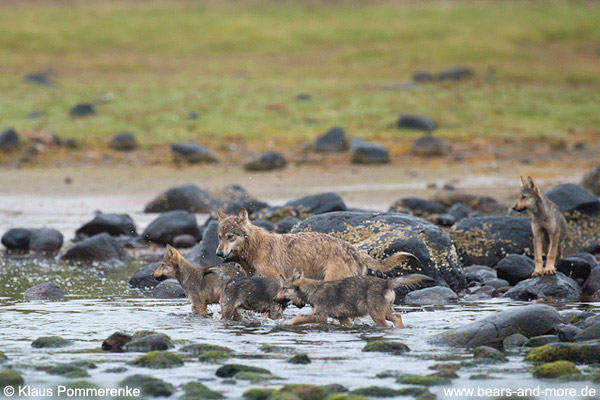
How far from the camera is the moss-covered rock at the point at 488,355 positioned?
9469mm

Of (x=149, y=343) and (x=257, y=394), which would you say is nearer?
(x=257, y=394)

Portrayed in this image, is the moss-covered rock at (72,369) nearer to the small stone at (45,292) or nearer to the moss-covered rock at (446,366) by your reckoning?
the moss-covered rock at (446,366)

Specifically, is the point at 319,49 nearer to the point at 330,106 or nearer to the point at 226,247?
the point at 330,106

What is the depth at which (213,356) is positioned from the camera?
9641 mm

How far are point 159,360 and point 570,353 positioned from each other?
4.21 meters

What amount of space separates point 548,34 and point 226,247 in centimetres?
7961

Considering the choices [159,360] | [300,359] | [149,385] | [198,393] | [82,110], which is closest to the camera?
[198,393]

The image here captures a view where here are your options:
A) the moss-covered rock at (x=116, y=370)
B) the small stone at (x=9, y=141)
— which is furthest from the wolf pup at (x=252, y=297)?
the small stone at (x=9, y=141)

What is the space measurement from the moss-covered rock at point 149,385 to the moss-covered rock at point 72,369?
0.54 meters

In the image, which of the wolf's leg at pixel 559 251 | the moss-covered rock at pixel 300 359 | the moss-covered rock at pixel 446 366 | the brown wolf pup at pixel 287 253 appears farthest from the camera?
the wolf's leg at pixel 559 251

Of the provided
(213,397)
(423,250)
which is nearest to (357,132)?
(423,250)

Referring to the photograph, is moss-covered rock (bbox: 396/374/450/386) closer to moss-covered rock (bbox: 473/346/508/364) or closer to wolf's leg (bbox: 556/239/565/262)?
moss-covered rock (bbox: 473/346/508/364)

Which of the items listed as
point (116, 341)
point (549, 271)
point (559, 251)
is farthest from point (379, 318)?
point (559, 251)

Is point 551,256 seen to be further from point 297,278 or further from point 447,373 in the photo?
point 447,373
